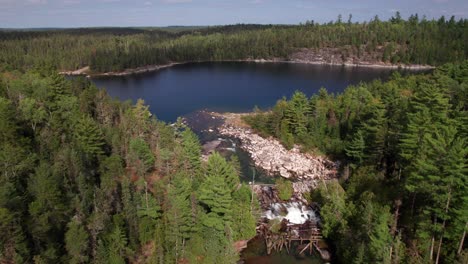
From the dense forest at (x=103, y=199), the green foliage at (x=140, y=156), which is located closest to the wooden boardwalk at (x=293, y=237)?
the dense forest at (x=103, y=199)

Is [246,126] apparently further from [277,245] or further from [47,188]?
[47,188]

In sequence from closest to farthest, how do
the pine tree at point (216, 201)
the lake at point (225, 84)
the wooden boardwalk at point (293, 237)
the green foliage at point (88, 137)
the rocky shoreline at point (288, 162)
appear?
1. the pine tree at point (216, 201)
2. the wooden boardwalk at point (293, 237)
3. the green foliage at point (88, 137)
4. the rocky shoreline at point (288, 162)
5. the lake at point (225, 84)

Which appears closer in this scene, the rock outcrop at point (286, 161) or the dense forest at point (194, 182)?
the dense forest at point (194, 182)

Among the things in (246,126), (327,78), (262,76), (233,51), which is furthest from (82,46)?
(246,126)

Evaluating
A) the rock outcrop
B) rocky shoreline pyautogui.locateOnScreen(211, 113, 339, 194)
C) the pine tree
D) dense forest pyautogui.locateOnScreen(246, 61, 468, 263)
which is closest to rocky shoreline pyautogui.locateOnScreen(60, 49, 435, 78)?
rocky shoreline pyautogui.locateOnScreen(211, 113, 339, 194)

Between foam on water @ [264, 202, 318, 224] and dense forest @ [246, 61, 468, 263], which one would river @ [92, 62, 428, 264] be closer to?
foam on water @ [264, 202, 318, 224]

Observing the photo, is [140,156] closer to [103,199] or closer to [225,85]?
[103,199]

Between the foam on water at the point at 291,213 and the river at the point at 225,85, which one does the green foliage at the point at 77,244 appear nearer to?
the foam on water at the point at 291,213
